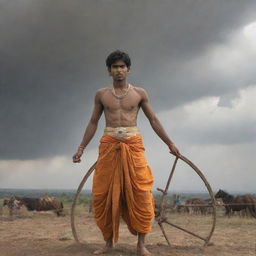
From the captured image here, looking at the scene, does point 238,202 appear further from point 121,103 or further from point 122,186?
point 121,103

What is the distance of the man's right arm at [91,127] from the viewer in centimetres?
475

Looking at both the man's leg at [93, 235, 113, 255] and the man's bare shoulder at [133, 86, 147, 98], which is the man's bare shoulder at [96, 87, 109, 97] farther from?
Answer: the man's leg at [93, 235, 113, 255]

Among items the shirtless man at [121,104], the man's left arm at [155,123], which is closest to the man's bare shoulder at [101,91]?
the shirtless man at [121,104]

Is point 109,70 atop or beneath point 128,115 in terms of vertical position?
atop

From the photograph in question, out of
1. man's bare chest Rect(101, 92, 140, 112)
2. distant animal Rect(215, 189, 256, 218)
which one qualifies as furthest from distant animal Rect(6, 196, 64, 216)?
man's bare chest Rect(101, 92, 140, 112)

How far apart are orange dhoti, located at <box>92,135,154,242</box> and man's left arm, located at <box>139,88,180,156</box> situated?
0.38 meters

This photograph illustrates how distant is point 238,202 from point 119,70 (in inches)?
506

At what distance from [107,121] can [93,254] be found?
170cm

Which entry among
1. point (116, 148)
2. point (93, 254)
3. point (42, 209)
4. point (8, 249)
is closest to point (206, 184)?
point (116, 148)

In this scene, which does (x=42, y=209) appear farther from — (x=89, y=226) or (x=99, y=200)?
(x=99, y=200)

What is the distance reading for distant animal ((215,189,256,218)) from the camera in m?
14.8

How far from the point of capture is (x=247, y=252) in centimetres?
536

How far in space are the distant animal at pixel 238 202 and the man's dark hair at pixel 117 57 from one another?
11465 millimetres

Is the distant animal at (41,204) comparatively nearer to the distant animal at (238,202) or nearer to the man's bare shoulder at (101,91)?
the distant animal at (238,202)
